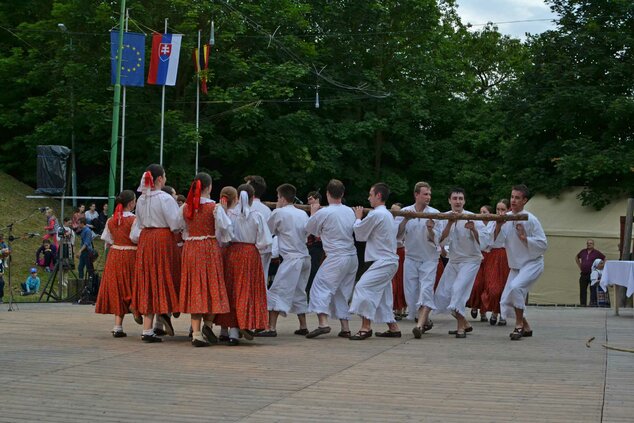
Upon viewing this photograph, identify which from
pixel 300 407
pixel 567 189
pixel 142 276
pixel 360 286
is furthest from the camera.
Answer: pixel 567 189

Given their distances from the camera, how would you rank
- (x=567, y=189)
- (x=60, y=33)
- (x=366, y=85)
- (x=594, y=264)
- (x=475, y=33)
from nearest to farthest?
(x=594, y=264) < (x=567, y=189) < (x=60, y=33) < (x=366, y=85) < (x=475, y=33)

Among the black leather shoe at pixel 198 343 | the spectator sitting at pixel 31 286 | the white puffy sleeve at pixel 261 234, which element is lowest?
the spectator sitting at pixel 31 286

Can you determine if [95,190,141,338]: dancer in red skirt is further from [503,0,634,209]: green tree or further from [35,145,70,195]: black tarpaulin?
[503,0,634,209]: green tree

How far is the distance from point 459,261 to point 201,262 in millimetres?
4078

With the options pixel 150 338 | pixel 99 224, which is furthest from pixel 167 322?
pixel 99 224

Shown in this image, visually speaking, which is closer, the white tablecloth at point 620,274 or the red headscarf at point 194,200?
the red headscarf at point 194,200

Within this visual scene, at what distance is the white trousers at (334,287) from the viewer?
1328 centimetres

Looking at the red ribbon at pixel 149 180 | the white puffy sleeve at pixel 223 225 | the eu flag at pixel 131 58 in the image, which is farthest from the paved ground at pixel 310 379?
the eu flag at pixel 131 58

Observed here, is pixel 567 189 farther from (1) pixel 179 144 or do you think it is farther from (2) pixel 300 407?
(2) pixel 300 407

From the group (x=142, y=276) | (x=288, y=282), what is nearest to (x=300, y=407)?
(x=142, y=276)

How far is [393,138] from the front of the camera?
42438 mm

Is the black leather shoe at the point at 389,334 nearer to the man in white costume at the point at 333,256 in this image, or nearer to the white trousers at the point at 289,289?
the man in white costume at the point at 333,256

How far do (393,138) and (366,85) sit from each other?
9.33 feet

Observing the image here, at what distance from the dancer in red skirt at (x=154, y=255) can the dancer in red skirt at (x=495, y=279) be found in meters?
6.13
